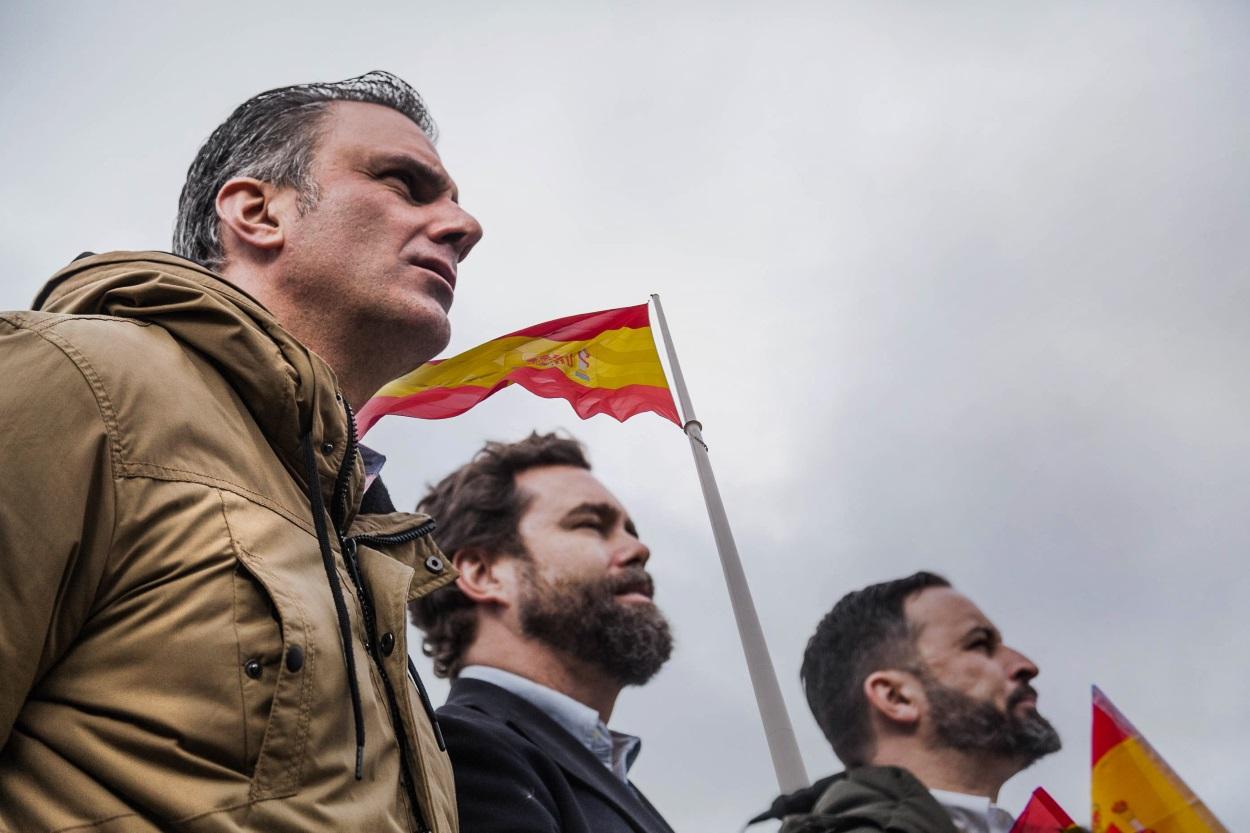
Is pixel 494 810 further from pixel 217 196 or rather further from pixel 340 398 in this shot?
pixel 217 196

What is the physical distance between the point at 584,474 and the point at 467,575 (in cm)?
64

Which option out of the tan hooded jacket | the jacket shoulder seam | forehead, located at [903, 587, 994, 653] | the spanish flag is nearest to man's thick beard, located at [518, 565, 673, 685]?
forehead, located at [903, 587, 994, 653]

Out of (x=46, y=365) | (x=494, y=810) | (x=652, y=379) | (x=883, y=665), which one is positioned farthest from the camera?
(x=652, y=379)

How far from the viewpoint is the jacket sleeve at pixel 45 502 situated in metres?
1.35

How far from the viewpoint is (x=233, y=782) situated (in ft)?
4.58

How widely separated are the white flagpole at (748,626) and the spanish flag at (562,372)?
10.9 inches

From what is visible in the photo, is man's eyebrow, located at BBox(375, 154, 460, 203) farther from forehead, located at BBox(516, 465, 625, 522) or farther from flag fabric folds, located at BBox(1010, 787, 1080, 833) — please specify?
flag fabric folds, located at BBox(1010, 787, 1080, 833)

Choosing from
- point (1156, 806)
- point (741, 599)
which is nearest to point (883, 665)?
point (1156, 806)

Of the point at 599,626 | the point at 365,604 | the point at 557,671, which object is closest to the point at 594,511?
the point at 599,626

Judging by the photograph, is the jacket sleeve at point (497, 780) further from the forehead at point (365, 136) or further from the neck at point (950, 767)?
the forehead at point (365, 136)

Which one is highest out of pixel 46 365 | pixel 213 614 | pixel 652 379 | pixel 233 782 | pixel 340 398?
→ pixel 652 379

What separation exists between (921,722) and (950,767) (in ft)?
0.32

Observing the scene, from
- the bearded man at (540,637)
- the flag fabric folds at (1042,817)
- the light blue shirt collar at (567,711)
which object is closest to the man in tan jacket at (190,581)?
the bearded man at (540,637)

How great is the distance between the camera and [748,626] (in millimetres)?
6418
